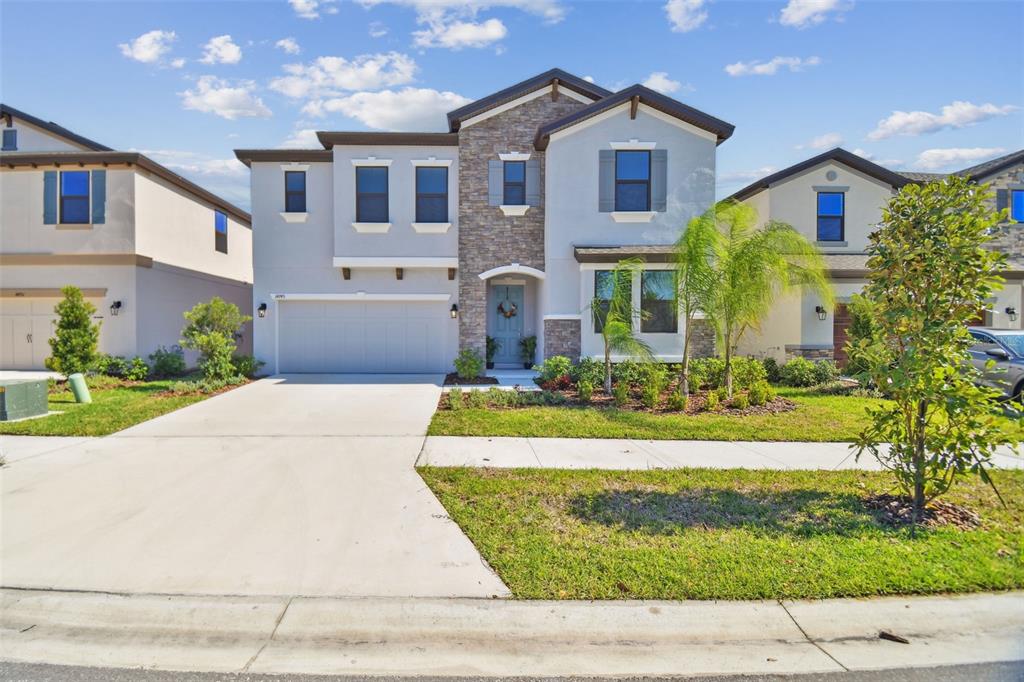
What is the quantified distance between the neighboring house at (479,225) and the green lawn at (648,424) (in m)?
4.21

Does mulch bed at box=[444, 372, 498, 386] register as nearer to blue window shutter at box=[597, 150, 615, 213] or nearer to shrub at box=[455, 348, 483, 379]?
shrub at box=[455, 348, 483, 379]

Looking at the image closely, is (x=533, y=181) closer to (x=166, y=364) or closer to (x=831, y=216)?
(x=831, y=216)

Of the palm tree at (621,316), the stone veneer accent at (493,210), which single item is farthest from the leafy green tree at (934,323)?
the stone veneer accent at (493,210)

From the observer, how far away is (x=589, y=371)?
12.7 m

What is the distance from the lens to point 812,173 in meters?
16.5

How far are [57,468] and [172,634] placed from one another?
15.2 ft

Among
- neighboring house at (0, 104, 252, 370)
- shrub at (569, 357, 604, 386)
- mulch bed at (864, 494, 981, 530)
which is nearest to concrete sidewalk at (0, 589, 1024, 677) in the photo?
mulch bed at (864, 494, 981, 530)

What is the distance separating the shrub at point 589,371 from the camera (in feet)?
40.9

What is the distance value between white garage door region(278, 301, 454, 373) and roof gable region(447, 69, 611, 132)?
510 centimetres

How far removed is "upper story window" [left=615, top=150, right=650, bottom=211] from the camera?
14375mm

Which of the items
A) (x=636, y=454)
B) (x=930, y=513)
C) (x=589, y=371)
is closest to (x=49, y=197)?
(x=589, y=371)

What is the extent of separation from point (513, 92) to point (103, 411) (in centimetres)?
1194

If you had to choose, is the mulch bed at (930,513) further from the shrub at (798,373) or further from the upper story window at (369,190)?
the upper story window at (369,190)

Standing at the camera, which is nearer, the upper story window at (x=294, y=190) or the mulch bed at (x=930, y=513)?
the mulch bed at (x=930, y=513)
